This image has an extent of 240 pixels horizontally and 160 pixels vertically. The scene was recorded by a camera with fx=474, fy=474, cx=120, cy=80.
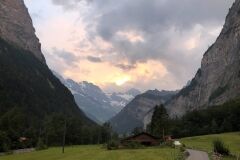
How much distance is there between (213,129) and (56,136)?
6599 centimetres

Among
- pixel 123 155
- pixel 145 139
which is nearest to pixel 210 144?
pixel 145 139

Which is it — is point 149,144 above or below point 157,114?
below

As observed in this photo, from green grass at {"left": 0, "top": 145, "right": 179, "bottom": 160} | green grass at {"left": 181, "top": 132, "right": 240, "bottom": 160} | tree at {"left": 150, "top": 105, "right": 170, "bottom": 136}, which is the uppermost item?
tree at {"left": 150, "top": 105, "right": 170, "bottom": 136}

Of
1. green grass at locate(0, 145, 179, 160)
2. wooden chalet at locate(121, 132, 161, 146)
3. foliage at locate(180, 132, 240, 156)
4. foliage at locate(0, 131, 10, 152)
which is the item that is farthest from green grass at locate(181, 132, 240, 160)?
foliage at locate(0, 131, 10, 152)

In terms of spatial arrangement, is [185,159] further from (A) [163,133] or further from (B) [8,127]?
(B) [8,127]

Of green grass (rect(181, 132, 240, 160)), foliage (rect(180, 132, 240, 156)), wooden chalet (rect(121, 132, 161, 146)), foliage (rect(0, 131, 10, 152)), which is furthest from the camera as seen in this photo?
foliage (rect(0, 131, 10, 152))

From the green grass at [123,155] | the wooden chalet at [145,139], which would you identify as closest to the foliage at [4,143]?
the wooden chalet at [145,139]

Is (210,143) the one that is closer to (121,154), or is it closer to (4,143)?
(121,154)

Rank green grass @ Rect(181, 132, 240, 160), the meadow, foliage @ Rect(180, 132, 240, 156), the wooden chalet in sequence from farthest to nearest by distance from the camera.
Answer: the wooden chalet
foliage @ Rect(180, 132, 240, 156)
green grass @ Rect(181, 132, 240, 160)
the meadow

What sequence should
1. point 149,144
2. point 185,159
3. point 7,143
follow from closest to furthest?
point 185,159 → point 149,144 → point 7,143

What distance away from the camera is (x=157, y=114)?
16975 centimetres

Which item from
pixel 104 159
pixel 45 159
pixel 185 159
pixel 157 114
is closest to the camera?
pixel 185 159

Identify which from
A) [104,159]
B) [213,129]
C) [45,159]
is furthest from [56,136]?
[104,159]

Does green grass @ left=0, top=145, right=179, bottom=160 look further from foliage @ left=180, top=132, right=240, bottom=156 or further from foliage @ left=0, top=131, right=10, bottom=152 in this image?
foliage @ left=0, top=131, right=10, bottom=152
